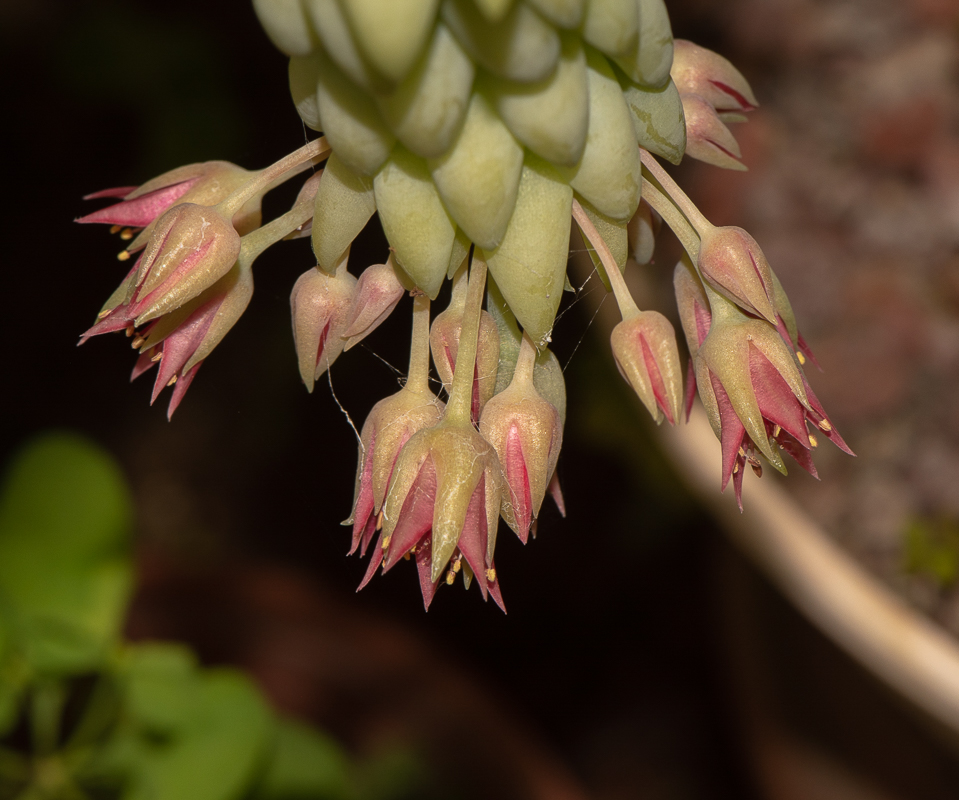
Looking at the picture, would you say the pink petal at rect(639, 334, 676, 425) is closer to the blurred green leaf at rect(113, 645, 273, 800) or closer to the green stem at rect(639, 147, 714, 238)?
the green stem at rect(639, 147, 714, 238)

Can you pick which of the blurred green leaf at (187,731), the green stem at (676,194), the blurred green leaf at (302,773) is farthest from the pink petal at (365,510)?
the blurred green leaf at (302,773)

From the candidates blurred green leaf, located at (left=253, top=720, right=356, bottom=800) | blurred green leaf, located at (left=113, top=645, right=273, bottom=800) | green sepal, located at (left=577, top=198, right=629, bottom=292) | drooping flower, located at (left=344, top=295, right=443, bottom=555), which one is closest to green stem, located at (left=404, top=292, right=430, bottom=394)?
drooping flower, located at (left=344, top=295, right=443, bottom=555)

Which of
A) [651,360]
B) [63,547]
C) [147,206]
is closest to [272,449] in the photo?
[63,547]

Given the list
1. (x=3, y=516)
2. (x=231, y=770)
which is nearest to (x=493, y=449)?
(x=231, y=770)

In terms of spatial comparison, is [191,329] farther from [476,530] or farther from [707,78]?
[707,78]

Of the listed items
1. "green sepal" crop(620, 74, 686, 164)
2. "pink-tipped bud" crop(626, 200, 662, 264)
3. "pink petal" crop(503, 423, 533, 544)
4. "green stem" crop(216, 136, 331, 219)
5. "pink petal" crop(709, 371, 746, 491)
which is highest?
"green stem" crop(216, 136, 331, 219)
